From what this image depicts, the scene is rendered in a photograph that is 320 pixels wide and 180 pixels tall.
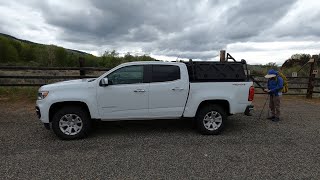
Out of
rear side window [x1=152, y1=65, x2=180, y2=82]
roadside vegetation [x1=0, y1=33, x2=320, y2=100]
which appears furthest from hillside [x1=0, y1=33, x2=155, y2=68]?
rear side window [x1=152, y1=65, x2=180, y2=82]

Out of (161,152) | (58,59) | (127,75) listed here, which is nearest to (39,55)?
(58,59)

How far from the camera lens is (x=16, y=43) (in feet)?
222

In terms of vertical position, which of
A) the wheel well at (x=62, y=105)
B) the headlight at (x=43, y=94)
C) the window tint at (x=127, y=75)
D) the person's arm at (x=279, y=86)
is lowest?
the wheel well at (x=62, y=105)

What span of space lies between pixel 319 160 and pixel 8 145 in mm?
5914

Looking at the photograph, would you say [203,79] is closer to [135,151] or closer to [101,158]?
[135,151]

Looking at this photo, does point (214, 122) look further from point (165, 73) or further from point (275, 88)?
point (275, 88)

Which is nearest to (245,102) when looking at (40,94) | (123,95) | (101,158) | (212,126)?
(212,126)

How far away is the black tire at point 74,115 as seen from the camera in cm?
544

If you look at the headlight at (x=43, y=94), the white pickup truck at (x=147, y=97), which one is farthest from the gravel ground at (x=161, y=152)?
the headlight at (x=43, y=94)

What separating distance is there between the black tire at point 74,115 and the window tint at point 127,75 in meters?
0.95

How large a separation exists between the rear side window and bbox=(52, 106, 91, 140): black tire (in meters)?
1.73

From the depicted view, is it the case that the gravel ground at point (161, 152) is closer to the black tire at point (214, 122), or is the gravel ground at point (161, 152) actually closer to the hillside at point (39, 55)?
the black tire at point (214, 122)

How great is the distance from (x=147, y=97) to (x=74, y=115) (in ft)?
5.34

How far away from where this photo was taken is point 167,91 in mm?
5762
